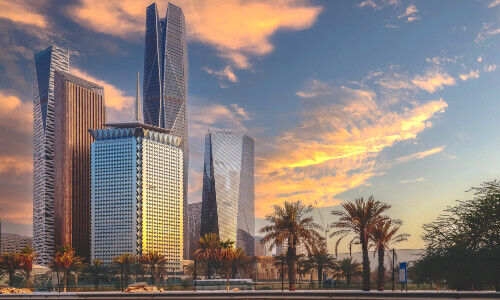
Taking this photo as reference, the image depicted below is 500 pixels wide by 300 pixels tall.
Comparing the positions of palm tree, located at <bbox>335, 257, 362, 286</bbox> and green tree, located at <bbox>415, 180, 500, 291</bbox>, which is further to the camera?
palm tree, located at <bbox>335, 257, 362, 286</bbox>

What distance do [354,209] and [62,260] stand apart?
60.5m

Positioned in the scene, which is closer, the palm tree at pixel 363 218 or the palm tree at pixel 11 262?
the palm tree at pixel 363 218


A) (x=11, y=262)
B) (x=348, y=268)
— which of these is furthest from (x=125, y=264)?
(x=348, y=268)

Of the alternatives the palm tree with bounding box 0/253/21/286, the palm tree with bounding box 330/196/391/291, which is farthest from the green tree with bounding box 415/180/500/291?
the palm tree with bounding box 0/253/21/286

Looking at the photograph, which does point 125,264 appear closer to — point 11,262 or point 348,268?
point 11,262

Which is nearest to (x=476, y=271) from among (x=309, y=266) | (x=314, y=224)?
(x=314, y=224)

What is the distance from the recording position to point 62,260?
97.1 m

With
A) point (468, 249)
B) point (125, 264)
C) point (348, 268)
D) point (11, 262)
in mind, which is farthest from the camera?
point (125, 264)

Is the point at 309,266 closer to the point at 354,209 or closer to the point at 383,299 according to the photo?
the point at 354,209

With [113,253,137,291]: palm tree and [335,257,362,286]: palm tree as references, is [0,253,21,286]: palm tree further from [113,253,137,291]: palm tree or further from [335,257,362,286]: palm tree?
[335,257,362,286]: palm tree

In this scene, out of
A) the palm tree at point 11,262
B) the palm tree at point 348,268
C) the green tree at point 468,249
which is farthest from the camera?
the palm tree at point 11,262

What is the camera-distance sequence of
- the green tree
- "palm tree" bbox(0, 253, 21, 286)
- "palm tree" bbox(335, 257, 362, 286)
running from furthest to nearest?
"palm tree" bbox(0, 253, 21, 286) → "palm tree" bbox(335, 257, 362, 286) → the green tree

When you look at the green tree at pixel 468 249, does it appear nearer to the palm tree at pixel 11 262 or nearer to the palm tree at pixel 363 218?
the palm tree at pixel 363 218

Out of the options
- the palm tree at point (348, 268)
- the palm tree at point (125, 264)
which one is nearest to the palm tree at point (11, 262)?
the palm tree at point (125, 264)
